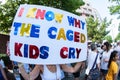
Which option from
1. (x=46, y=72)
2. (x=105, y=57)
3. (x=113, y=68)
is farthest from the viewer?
(x=105, y=57)

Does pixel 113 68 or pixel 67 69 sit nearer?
pixel 67 69

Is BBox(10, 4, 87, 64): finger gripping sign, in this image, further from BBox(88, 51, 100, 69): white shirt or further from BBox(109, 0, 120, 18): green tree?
BBox(109, 0, 120, 18): green tree

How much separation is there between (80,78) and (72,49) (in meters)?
6.60

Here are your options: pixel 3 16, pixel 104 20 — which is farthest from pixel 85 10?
pixel 3 16

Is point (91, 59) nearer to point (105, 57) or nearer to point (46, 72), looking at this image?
point (105, 57)

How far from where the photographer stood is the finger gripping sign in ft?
16.3

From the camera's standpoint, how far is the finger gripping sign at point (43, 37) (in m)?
4.96

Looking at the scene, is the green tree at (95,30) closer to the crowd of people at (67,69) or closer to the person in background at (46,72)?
the crowd of people at (67,69)

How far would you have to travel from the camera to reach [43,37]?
4.96m

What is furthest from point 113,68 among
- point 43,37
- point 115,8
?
point 115,8

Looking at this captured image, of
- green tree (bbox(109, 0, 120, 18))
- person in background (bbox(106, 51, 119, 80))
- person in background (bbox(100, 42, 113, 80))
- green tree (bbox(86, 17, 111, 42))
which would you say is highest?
person in background (bbox(106, 51, 119, 80))

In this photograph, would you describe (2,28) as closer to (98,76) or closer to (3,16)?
(3,16)

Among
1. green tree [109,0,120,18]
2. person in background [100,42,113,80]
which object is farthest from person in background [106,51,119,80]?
green tree [109,0,120,18]

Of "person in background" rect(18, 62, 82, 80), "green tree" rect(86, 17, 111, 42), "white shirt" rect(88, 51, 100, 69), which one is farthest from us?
"green tree" rect(86, 17, 111, 42)
